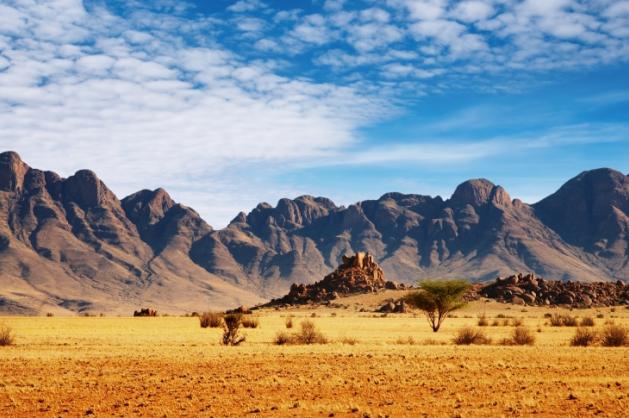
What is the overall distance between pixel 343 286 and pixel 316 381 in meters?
93.0

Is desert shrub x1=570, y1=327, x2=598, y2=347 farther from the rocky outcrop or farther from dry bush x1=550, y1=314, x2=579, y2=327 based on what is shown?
the rocky outcrop

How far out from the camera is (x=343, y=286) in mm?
113750

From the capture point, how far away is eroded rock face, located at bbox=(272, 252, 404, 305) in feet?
364

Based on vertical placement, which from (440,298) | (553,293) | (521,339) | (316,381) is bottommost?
(316,381)

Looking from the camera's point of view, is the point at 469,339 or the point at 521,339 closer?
the point at 521,339

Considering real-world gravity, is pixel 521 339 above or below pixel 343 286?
below

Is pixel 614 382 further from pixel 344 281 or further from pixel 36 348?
pixel 344 281

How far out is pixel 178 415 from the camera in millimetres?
16609

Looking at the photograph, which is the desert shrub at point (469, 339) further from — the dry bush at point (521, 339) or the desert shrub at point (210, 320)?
the desert shrub at point (210, 320)

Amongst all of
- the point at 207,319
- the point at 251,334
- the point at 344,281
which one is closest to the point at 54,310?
the point at 344,281

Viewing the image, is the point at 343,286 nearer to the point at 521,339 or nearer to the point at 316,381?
the point at 521,339

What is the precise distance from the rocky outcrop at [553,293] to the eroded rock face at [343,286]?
65.5 ft

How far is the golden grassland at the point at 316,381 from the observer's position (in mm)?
17125

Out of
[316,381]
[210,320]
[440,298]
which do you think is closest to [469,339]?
[316,381]
